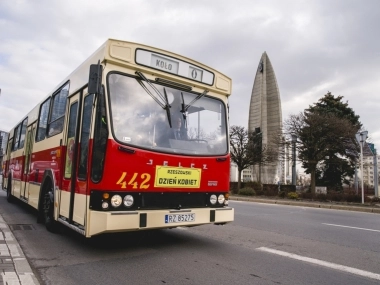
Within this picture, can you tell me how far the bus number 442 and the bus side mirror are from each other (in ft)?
4.23

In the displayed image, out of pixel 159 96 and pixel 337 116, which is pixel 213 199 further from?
pixel 337 116

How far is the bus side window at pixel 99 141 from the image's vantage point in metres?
4.93

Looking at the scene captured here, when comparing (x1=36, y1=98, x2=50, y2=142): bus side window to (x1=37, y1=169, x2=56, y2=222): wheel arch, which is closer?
(x1=37, y1=169, x2=56, y2=222): wheel arch

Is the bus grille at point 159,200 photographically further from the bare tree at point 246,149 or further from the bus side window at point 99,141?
the bare tree at point 246,149

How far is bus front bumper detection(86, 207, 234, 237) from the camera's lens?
4.77 metres

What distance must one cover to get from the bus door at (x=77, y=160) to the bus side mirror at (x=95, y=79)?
42 cm

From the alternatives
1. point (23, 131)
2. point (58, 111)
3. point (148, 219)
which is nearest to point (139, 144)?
point (148, 219)

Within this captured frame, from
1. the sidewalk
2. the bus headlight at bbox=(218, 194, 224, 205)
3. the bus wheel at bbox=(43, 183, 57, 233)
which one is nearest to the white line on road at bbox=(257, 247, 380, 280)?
the bus headlight at bbox=(218, 194, 224, 205)

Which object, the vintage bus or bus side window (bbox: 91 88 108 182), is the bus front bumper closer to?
the vintage bus

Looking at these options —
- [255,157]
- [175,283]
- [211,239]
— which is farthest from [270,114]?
[175,283]

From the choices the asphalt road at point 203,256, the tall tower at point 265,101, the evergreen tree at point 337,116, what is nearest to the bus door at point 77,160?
the asphalt road at point 203,256

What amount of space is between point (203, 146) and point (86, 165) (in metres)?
2.01

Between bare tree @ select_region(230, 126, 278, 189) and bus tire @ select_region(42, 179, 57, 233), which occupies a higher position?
bare tree @ select_region(230, 126, 278, 189)

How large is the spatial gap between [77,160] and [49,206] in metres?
2.10
